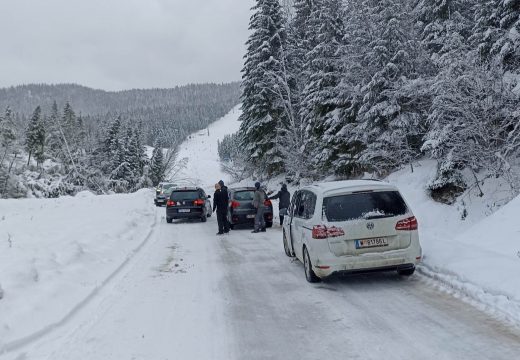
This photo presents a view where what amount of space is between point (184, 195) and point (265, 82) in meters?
15.2

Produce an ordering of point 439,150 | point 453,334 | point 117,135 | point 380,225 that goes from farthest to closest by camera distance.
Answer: point 117,135 → point 439,150 → point 380,225 → point 453,334

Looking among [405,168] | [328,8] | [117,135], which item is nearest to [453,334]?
[405,168]

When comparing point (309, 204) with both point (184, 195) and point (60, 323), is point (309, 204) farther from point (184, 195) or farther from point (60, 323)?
point (184, 195)

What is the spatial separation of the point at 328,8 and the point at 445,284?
2285 cm

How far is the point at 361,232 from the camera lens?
7770 millimetres

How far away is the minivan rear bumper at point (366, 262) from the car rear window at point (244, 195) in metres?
10.8

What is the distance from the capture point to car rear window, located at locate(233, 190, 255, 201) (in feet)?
60.7

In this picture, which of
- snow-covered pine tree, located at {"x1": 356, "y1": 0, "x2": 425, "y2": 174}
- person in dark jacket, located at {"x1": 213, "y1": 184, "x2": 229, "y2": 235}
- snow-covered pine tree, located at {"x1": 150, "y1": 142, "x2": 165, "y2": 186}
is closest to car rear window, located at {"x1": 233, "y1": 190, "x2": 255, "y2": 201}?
person in dark jacket, located at {"x1": 213, "y1": 184, "x2": 229, "y2": 235}

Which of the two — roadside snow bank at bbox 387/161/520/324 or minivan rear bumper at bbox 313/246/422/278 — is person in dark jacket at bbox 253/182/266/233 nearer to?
roadside snow bank at bbox 387/161/520/324

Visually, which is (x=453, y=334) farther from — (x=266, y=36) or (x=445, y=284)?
(x=266, y=36)

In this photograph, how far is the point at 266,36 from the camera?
34.2 meters

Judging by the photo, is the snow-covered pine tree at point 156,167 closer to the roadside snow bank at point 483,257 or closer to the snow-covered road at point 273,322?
the roadside snow bank at point 483,257

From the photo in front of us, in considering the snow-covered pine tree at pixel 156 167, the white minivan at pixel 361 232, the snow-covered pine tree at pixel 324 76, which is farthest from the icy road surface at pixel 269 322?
the snow-covered pine tree at pixel 156 167

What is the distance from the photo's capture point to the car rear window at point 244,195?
18516mm
